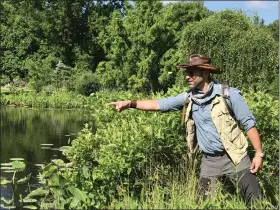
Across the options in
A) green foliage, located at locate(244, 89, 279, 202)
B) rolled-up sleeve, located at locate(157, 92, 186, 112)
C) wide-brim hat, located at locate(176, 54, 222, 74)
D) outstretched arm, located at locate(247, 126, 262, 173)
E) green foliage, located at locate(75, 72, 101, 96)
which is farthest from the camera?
green foliage, located at locate(75, 72, 101, 96)

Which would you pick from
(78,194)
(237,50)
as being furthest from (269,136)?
(237,50)

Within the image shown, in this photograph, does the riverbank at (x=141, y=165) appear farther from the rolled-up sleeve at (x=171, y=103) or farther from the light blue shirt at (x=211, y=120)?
the rolled-up sleeve at (x=171, y=103)

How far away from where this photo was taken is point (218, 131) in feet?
10.0

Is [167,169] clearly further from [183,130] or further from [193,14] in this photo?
[193,14]

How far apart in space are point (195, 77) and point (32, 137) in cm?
957

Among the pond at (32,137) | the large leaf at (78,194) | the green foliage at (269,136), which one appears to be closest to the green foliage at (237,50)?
the pond at (32,137)

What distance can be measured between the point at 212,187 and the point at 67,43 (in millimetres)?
32222

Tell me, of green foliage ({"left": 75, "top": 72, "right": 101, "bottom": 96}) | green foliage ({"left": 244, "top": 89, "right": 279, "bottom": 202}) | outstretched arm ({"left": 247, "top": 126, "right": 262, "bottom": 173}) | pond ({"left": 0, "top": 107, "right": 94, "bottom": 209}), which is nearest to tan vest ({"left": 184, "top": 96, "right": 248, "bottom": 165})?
outstretched arm ({"left": 247, "top": 126, "right": 262, "bottom": 173})

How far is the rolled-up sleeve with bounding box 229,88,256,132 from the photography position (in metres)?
2.99

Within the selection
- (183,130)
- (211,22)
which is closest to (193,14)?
(211,22)

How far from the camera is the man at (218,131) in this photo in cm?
301

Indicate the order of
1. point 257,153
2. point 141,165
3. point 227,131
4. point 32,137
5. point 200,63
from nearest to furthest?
point 257,153
point 227,131
point 200,63
point 141,165
point 32,137

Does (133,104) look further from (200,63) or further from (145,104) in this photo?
(200,63)

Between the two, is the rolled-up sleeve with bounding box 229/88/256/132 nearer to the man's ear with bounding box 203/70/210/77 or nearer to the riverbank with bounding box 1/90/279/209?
the man's ear with bounding box 203/70/210/77
